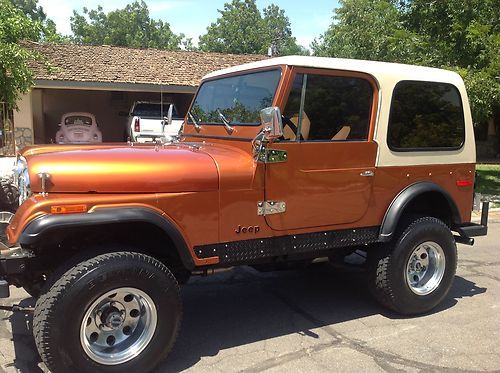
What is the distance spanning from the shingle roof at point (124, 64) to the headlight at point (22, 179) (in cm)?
1226

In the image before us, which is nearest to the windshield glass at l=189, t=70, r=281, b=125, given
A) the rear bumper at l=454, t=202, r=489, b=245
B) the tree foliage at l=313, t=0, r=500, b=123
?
the rear bumper at l=454, t=202, r=489, b=245

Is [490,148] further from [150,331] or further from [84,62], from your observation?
[150,331]

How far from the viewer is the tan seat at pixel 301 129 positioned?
3.84 m

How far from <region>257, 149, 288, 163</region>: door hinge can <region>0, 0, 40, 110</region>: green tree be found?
636cm

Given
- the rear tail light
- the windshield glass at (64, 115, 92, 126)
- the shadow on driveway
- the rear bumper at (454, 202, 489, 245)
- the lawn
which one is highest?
the windshield glass at (64, 115, 92, 126)

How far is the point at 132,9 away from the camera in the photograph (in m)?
64.7

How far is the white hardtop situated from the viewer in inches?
155

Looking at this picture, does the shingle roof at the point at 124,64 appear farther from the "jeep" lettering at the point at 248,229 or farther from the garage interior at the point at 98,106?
the "jeep" lettering at the point at 248,229

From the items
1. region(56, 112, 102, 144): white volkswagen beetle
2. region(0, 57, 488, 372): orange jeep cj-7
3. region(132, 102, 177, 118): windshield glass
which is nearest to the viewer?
region(0, 57, 488, 372): orange jeep cj-7

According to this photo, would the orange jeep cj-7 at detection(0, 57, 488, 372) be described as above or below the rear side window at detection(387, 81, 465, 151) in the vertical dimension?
below

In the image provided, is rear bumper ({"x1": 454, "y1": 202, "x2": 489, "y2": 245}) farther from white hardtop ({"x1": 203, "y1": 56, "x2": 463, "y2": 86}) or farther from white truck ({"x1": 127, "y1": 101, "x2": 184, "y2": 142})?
white truck ({"x1": 127, "y1": 101, "x2": 184, "y2": 142})

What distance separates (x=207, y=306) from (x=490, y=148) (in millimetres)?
20238

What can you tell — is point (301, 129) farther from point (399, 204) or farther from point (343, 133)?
point (399, 204)

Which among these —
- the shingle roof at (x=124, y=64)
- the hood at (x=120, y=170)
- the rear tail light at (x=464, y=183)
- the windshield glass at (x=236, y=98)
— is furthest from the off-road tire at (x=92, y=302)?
the shingle roof at (x=124, y=64)
